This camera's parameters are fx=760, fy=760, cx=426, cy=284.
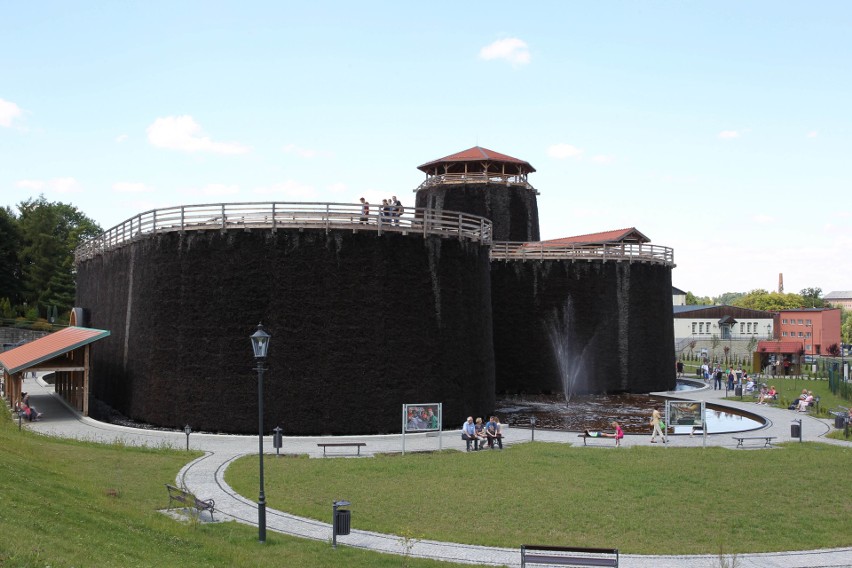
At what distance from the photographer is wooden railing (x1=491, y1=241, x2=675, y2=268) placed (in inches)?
1861

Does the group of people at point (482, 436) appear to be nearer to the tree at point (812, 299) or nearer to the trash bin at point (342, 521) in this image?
the trash bin at point (342, 521)

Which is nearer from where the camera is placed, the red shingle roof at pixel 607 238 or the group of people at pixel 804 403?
the group of people at pixel 804 403

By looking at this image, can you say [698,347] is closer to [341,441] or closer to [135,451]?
[341,441]

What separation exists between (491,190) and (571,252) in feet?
28.5

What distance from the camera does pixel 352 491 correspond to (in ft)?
64.3

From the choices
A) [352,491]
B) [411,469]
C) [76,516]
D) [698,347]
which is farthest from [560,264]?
[698,347]

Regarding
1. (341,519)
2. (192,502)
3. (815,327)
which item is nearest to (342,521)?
(341,519)

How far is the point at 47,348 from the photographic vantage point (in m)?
33.6

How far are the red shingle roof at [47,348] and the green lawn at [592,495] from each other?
1328 cm

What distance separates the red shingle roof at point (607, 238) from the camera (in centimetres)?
4878

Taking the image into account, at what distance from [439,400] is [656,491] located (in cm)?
1239

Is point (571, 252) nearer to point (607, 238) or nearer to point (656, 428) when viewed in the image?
point (607, 238)

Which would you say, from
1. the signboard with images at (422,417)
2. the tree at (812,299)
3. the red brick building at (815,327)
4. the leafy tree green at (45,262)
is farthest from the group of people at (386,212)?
Result: the tree at (812,299)

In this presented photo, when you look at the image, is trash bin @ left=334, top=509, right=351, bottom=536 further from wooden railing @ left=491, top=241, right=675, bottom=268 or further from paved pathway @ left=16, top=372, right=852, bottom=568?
wooden railing @ left=491, top=241, right=675, bottom=268
